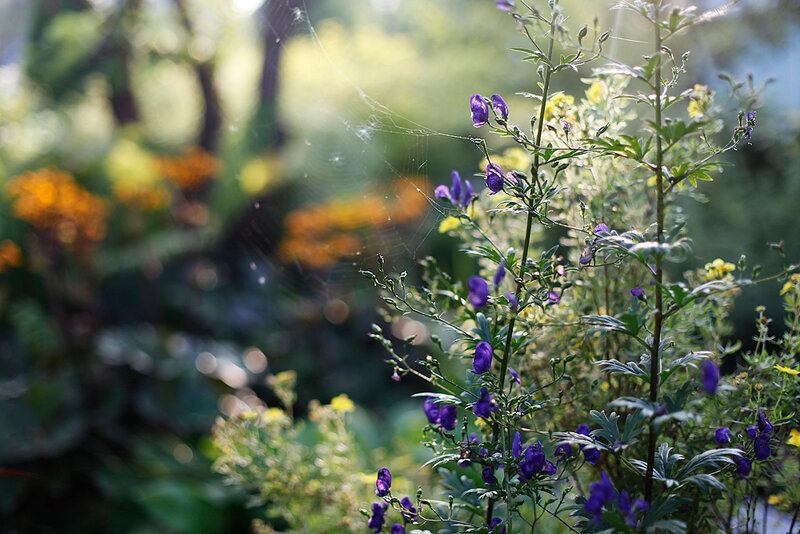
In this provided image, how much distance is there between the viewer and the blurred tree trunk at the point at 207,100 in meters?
3.55

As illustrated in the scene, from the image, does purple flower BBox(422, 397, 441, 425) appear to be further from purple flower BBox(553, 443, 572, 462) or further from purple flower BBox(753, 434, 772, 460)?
purple flower BBox(753, 434, 772, 460)

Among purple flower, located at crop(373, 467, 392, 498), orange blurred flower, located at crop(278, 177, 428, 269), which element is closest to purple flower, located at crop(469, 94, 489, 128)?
purple flower, located at crop(373, 467, 392, 498)

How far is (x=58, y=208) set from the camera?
195cm

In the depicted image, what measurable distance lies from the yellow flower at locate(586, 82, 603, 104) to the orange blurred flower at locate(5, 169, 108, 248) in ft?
5.97

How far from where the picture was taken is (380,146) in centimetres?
342

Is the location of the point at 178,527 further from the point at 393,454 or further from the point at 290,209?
the point at 290,209

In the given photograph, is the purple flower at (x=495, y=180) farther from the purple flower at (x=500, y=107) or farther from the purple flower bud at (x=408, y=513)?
the purple flower bud at (x=408, y=513)

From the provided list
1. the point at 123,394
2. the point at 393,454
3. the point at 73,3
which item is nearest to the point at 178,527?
the point at 393,454

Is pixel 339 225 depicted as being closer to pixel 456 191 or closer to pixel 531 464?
pixel 456 191

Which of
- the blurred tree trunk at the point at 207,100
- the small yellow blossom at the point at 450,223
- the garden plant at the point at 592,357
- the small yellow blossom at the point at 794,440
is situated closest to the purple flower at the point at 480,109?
the garden plant at the point at 592,357

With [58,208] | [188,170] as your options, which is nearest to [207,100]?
[188,170]

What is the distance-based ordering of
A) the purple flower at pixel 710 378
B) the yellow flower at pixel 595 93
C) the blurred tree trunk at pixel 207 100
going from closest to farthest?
the purple flower at pixel 710 378
the yellow flower at pixel 595 93
the blurred tree trunk at pixel 207 100

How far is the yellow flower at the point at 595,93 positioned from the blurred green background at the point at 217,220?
0.39 meters

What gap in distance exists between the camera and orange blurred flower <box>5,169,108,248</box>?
6.26 ft
